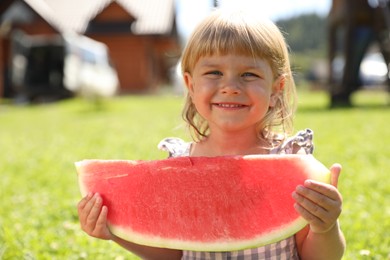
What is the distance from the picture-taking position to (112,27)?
79.5 ft

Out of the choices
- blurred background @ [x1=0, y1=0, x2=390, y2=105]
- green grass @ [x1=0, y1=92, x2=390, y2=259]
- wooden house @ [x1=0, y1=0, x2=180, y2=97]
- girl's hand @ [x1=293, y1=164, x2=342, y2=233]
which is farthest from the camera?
Answer: wooden house @ [x1=0, y1=0, x2=180, y2=97]

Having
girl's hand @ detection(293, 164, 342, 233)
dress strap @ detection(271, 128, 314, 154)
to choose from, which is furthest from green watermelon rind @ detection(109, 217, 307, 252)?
dress strap @ detection(271, 128, 314, 154)

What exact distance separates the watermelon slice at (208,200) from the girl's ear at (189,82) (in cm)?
39

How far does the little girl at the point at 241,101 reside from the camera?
6.44 ft

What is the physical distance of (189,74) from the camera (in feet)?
7.36

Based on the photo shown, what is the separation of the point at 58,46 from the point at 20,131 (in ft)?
29.5

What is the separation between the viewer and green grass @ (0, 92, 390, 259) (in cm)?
301

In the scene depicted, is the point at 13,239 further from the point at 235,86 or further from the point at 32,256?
the point at 235,86

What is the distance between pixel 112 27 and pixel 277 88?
898 inches

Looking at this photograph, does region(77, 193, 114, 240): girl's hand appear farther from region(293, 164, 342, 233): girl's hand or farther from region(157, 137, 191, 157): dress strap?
region(293, 164, 342, 233): girl's hand

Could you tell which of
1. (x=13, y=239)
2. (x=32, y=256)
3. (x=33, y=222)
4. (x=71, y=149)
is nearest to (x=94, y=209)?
(x=32, y=256)

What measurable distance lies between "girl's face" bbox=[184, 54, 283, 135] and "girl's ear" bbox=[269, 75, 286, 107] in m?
0.07

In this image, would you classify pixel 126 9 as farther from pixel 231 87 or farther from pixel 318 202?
pixel 318 202

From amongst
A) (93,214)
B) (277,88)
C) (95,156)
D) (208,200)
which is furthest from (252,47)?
(95,156)
